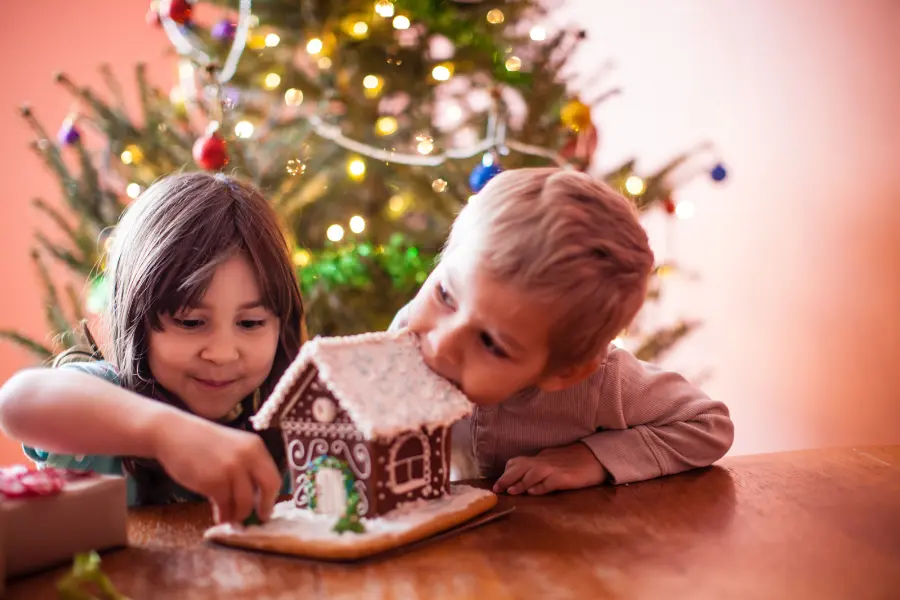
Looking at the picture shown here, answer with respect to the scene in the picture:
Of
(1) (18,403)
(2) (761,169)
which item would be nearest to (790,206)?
(2) (761,169)

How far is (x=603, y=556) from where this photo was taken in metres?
0.73

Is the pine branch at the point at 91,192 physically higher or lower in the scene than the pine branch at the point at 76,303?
higher

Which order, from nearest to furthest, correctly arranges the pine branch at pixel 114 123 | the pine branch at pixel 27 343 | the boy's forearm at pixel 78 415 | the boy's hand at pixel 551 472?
the boy's forearm at pixel 78 415, the boy's hand at pixel 551 472, the pine branch at pixel 27 343, the pine branch at pixel 114 123

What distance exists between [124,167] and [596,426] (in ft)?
5.12

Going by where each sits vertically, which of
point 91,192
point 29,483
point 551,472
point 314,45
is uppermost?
point 314,45

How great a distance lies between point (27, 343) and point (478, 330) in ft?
5.19

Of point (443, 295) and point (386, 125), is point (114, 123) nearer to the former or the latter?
point (386, 125)

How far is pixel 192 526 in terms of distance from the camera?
0.82 m

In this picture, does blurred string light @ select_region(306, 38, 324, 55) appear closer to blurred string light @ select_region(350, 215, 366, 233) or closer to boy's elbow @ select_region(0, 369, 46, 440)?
blurred string light @ select_region(350, 215, 366, 233)

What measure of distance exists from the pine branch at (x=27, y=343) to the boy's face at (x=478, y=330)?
4.76 ft

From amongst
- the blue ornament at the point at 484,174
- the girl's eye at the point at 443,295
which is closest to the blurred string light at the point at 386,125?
the blue ornament at the point at 484,174

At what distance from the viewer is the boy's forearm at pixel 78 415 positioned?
30.4 inches

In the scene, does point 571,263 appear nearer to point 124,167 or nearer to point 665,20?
point 124,167

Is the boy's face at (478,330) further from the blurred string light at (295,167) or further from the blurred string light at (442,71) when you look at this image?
the blurred string light at (442,71)
